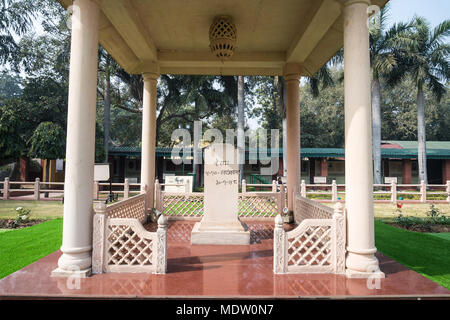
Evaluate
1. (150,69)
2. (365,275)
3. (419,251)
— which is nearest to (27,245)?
(150,69)

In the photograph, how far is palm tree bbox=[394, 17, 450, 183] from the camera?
1969 cm

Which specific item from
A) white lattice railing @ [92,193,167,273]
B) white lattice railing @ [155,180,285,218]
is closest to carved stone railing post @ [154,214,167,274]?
white lattice railing @ [92,193,167,273]

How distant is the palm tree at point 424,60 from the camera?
64.6ft

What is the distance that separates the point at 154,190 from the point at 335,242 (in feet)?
17.8

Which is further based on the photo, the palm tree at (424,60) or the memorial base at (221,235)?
the palm tree at (424,60)

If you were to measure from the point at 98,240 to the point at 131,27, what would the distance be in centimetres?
416

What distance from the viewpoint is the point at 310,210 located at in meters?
6.36

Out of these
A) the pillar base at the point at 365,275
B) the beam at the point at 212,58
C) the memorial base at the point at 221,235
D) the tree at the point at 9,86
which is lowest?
the pillar base at the point at 365,275

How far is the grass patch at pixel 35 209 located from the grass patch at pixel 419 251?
1101 centimetres

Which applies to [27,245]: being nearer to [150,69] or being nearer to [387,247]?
[150,69]

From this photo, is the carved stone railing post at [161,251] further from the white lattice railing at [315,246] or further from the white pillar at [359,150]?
the white pillar at [359,150]

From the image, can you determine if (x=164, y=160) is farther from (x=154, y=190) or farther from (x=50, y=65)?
(x=154, y=190)

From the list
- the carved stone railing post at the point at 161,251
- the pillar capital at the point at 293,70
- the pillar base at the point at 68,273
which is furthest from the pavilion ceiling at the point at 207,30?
the pillar base at the point at 68,273

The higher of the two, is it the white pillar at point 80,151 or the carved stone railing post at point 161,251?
the white pillar at point 80,151
